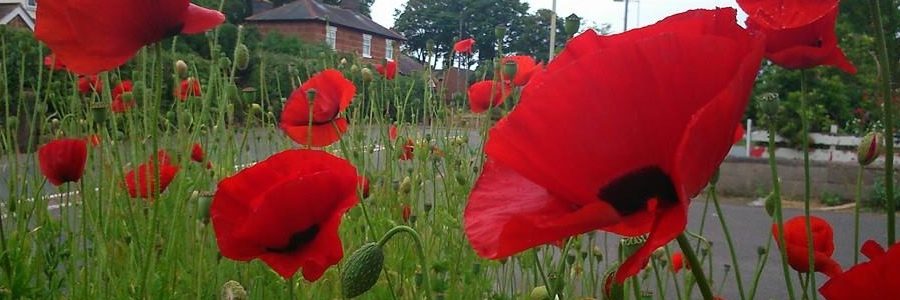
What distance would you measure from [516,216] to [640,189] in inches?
1.8

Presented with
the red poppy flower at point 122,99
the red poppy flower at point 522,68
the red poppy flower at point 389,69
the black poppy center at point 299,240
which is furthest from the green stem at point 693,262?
the red poppy flower at point 389,69

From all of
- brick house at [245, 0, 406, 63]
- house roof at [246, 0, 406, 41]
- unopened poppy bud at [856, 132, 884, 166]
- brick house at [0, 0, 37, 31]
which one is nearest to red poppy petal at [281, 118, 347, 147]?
unopened poppy bud at [856, 132, 884, 166]

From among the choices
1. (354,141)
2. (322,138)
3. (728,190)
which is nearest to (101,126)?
(322,138)

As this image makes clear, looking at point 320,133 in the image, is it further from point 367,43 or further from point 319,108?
point 367,43

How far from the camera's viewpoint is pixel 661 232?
30 centimetres

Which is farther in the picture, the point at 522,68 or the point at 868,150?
the point at 522,68

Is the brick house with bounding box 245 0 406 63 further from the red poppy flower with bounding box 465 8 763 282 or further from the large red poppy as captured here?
the red poppy flower with bounding box 465 8 763 282

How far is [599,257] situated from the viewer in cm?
142

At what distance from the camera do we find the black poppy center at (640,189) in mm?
324

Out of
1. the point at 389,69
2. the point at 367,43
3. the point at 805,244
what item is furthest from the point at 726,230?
the point at 367,43

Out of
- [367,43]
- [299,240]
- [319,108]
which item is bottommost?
[299,240]

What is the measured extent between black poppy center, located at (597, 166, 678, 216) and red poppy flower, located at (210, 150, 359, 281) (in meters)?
0.38

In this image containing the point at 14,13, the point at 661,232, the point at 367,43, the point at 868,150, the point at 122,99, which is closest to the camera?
the point at 661,232

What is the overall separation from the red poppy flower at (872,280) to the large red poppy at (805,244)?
14.5 inches
